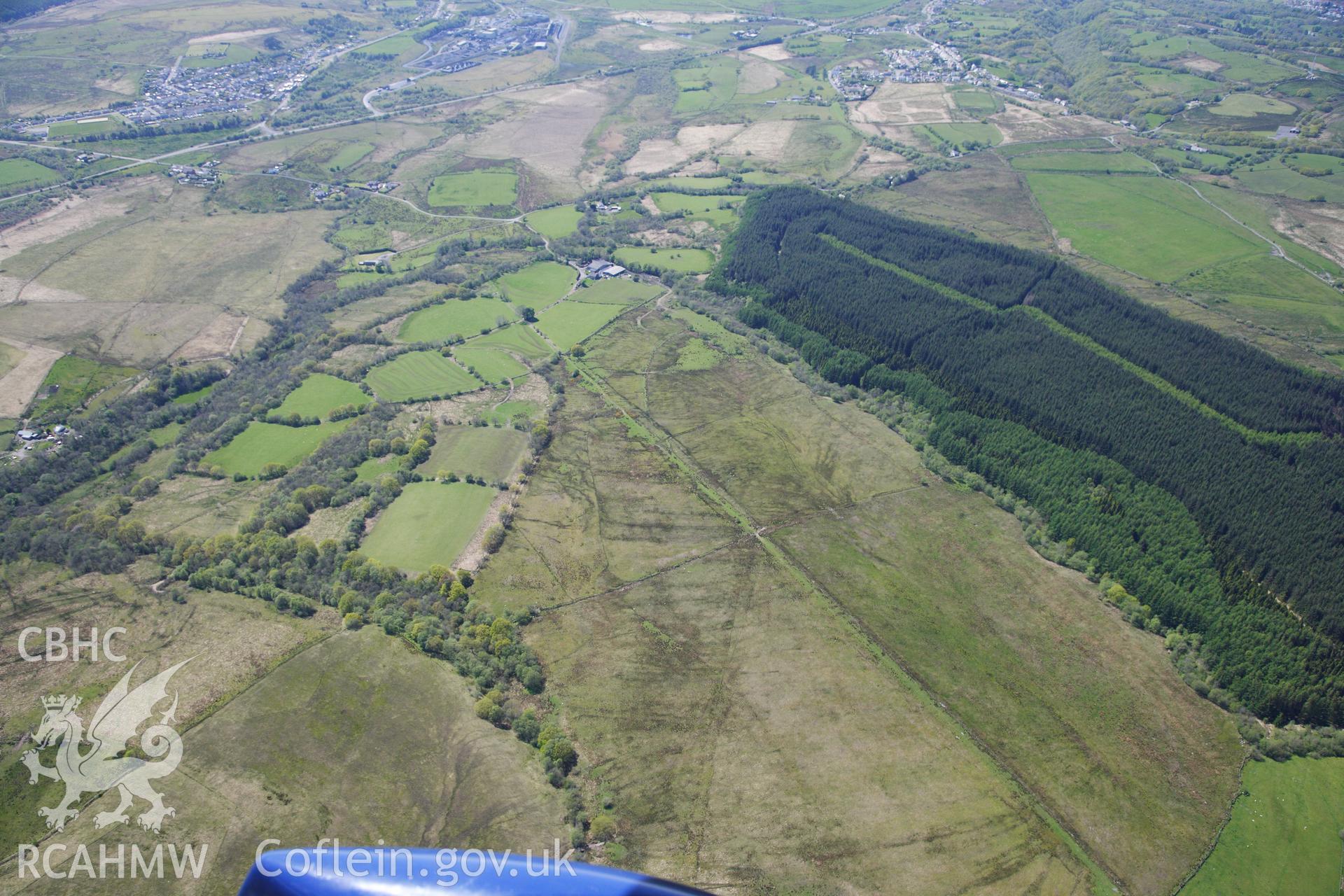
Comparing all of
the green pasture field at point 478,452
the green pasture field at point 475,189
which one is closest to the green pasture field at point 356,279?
the green pasture field at point 475,189

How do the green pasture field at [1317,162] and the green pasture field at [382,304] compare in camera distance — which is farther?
the green pasture field at [1317,162]

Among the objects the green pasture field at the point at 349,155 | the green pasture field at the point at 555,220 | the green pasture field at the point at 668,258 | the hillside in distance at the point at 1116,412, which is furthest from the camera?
the green pasture field at the point at 349,155

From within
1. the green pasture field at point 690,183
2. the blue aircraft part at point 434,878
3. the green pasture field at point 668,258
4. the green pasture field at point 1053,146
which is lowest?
the green pasture field at point 668,258

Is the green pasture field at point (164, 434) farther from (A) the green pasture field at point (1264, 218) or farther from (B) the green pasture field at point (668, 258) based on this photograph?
(A) the green pasture field at point (1264, 218)

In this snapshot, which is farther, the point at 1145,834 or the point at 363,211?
the point at 363,211

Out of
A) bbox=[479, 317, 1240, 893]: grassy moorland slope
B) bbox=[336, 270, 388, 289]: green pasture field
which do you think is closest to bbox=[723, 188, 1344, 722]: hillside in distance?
bbox=[479, 317, 1240, 893]: grassy moorland slope

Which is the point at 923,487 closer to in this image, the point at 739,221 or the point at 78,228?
the point at 739,221

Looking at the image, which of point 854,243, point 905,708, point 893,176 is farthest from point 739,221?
point 905,708
